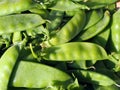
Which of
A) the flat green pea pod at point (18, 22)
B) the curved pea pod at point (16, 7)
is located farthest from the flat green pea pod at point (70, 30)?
the curved pea pod at point (16, 7)

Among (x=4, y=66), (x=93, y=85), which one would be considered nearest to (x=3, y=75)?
(x=4, y=66)

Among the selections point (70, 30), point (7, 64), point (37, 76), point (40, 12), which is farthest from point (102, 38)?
point (7, 64)

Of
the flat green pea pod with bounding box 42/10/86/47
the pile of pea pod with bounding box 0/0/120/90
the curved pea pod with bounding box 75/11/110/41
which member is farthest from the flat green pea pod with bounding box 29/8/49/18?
the curved pea pod with bounding box 75/11/110/41

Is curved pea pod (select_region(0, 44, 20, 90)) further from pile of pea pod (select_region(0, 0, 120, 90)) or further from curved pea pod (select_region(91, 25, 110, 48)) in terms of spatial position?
curved pea pod (select_region(91, 25, 110, 48))

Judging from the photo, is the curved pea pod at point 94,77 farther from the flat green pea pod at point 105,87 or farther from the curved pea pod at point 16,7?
the curved pea pod at point 16,7

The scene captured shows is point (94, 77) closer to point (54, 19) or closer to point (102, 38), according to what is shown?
point (102, 38)

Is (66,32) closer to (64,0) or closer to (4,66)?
(64,0)
